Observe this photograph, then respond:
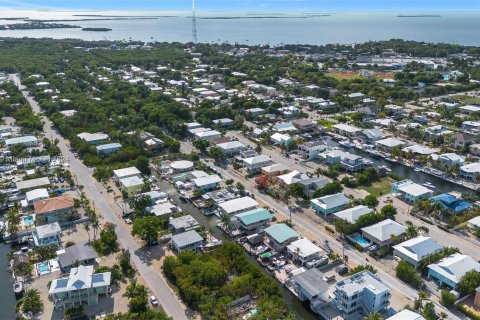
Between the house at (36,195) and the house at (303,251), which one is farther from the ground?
the house at (36,195)

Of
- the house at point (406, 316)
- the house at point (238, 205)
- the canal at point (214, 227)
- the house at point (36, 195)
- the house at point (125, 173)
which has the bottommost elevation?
the canal at point (214, 227)

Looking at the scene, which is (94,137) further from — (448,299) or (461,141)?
(461,141)

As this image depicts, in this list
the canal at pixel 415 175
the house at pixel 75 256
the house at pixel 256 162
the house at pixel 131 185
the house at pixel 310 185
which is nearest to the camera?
the house at pixel 75 256

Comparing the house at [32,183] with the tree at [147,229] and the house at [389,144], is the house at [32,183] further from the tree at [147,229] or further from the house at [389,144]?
the house at [389,144]

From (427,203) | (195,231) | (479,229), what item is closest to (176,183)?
(195,231)

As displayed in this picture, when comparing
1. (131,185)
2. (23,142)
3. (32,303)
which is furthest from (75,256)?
(23,142)

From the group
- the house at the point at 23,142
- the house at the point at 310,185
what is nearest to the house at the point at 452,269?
the house at the point at 310,185

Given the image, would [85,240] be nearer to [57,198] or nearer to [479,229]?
[57,198]

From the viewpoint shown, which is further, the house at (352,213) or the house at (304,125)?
the house at (304,125)
